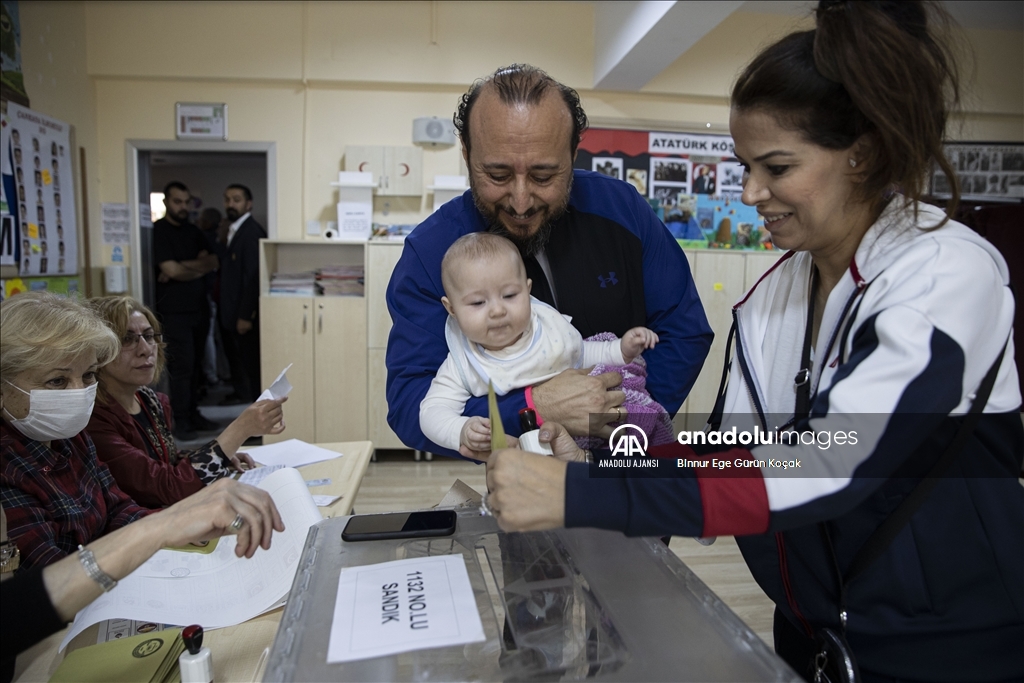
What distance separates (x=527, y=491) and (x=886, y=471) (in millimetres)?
429

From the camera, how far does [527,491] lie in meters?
0.83

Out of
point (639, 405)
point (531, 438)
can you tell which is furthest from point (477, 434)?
point (639, 405)

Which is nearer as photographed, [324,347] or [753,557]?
[753,557]

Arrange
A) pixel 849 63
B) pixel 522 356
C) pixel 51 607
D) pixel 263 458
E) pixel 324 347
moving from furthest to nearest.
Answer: pixel 324 347
pixel 263 458
pixel 522 356
pixel 51 607
pixel 849 63

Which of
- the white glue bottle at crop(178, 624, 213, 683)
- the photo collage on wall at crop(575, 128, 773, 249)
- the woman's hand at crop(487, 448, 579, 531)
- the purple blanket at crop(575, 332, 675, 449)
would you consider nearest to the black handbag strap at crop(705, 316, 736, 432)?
the purple blanket at crop(575, 332, 675, 449)

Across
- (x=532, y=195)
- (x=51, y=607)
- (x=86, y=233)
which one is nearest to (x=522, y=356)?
(x=532, y=195)

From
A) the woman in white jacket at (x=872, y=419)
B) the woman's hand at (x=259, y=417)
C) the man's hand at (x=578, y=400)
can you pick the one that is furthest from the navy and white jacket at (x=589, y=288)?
the woman's hand at (x=259, y=417)

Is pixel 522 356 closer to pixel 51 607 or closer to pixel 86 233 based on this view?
pixel 51 607

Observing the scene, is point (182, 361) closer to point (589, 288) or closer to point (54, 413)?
point (54, 413)

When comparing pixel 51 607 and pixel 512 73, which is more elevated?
pixel 512 73

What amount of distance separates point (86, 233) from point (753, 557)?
550 cm

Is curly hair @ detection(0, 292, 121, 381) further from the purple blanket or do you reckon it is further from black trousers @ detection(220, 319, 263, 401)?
black trousers @ detection(220, 319, 263, 401)

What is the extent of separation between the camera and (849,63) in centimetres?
86

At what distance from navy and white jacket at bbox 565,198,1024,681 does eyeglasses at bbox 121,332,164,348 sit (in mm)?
1880
